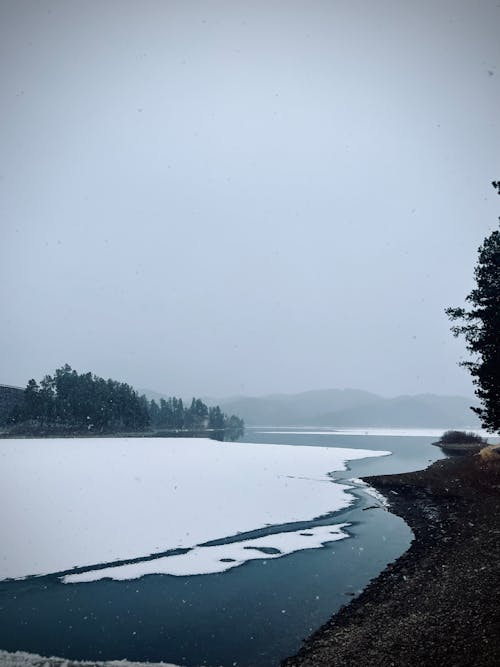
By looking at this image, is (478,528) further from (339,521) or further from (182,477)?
(182,477)

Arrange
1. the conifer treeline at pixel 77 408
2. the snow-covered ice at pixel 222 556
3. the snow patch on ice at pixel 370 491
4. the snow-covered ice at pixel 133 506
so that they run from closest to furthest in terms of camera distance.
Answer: the snow-covered ice at pixel 222 556
the snow-covered ice at pixel 133 506
the snow patch on ice at pixel 370 491
the conifer treeline at pixel 77 408

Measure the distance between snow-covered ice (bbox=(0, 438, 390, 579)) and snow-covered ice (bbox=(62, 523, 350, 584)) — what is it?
998 millimetres

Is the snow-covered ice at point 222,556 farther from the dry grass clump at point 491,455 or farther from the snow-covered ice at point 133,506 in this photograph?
the dry grass clump at point 491,455

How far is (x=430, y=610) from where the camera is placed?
11.4 meters

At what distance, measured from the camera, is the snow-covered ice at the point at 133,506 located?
17375 millimetres

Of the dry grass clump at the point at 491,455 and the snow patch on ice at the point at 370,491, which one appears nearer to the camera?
the snow patch on ice at the point at 370,491

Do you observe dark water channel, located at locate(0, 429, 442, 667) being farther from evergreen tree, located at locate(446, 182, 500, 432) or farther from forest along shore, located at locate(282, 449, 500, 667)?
evergreen tree, located at locate(446, 182, 500, 432)

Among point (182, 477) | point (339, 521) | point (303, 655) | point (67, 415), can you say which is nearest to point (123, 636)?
point (303, 655)

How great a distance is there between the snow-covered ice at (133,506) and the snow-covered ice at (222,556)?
3.28ft

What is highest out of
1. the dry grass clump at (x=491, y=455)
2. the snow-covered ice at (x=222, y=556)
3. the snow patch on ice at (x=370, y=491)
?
the snow-covered ice at (x=222, y=556)

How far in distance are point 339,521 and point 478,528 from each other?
6713 mm

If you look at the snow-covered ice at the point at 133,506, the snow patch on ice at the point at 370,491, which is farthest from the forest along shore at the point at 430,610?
the snow-covered ice at the point at 133,506

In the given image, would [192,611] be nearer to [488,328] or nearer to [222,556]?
[222,556]

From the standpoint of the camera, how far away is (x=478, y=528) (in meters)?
19.7
